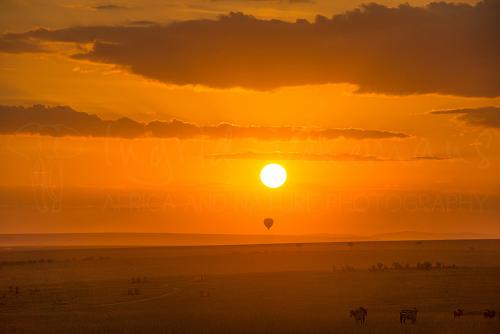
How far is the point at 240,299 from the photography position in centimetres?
6191

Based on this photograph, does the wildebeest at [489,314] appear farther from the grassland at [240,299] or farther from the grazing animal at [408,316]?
the grazing animal at [408,316]

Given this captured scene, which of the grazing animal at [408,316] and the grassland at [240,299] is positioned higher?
the grassland at [240,299]

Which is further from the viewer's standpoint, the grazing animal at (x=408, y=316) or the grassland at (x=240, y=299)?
the grazing animal at (x=408, y=316)

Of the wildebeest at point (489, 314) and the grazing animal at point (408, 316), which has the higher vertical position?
the wildebeest at point (489, 314)

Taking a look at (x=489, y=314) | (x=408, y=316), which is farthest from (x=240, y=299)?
(x=489, y=314)

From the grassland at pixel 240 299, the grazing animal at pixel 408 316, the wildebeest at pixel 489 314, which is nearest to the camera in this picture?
the grassland at pixel 240 299

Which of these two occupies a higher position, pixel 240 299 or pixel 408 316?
pixel 240 299

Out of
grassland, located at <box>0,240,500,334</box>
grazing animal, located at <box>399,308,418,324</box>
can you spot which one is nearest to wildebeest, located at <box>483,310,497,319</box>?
grassland, located at <box>0,240,500,334</box>

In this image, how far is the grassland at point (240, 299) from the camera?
48.1m

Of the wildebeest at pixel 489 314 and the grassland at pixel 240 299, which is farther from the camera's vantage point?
the wildebeest at pixel 489 314

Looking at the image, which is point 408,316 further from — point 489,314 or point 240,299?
point 240,299

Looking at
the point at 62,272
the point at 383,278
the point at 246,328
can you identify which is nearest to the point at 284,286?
the point at 383,278

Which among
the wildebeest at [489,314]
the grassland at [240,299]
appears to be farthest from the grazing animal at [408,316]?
the wildebeest at [489,314]

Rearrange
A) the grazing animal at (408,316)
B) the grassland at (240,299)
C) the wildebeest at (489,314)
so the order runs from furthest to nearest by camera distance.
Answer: the wildebeest at (489,314), the grazing animal at (408,316), the grassland at (240,299)
